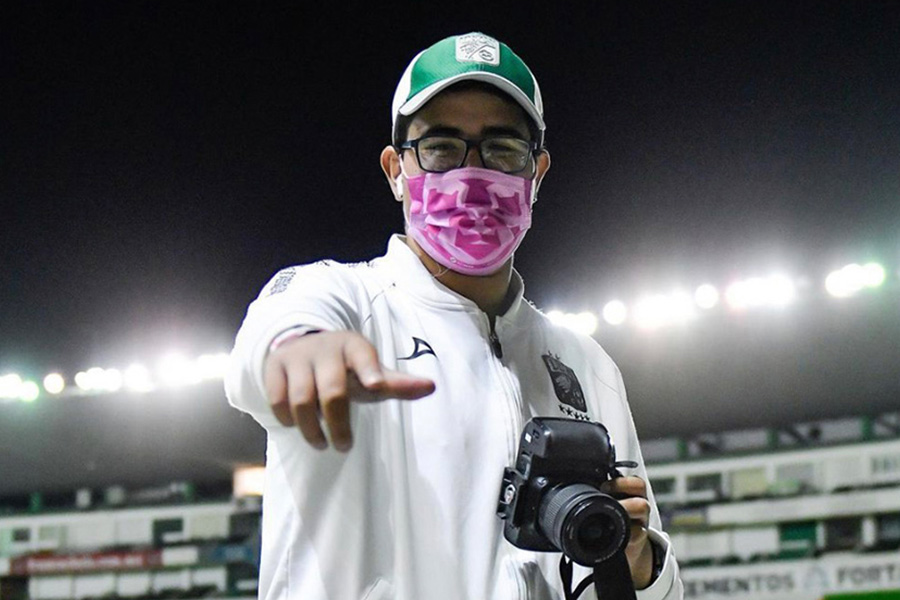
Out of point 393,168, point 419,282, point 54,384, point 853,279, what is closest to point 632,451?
point 419,282

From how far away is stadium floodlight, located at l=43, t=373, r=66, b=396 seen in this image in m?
7.99

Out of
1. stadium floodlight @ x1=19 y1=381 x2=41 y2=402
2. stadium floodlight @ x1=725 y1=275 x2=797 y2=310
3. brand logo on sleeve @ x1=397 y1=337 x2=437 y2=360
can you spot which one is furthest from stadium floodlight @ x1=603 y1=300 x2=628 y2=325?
brand logo on sleeve @ x1=397 y1=337 x2=437 y2=360

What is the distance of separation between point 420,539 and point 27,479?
8.56 meters

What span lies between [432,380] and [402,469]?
26 cm

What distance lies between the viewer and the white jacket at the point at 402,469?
868 millimetres

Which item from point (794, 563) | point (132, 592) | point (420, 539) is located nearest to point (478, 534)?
point (420, 539)

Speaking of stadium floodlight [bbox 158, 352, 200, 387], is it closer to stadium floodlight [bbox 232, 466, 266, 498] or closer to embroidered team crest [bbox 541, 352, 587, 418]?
stadium floodlight [bbox 232, 466, 266, 498]

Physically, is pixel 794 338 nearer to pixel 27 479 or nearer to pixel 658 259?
pixel 658 259

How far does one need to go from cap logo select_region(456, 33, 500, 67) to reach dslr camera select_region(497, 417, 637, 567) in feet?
1.47

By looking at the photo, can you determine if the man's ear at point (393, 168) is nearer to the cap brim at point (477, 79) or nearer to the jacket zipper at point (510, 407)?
the cap brim at point (477, 79)

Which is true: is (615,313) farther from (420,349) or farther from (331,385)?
(331,385)

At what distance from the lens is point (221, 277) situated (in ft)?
24.8

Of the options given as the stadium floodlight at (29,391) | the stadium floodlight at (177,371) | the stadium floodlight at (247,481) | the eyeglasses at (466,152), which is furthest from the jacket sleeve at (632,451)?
the stadium floodlight at (29,391)

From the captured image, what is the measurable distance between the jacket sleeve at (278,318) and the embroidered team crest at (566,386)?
257 mm
